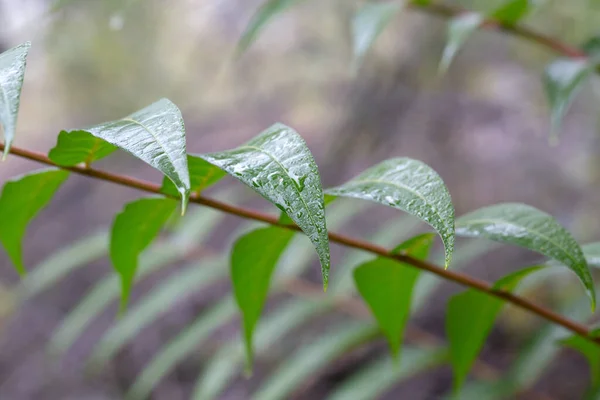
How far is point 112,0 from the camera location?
887 mm

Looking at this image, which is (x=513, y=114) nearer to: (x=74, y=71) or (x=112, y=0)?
(x=112, y=0)

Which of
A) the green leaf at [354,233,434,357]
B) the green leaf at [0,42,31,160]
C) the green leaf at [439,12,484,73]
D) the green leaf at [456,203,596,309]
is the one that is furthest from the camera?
the green leaf at [439,12,484,73]

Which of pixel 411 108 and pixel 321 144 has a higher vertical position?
pixel 411 108

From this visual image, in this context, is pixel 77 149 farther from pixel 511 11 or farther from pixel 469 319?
pixel 511 11

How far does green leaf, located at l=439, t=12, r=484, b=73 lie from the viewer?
0.57 meters

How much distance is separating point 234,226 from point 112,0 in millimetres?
866

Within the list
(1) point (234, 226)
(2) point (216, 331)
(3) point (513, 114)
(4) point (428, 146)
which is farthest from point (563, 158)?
(2) point (216, 331)

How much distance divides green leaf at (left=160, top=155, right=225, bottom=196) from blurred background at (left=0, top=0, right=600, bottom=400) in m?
0.50

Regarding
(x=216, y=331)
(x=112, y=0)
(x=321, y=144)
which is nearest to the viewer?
(x=112, y=0)

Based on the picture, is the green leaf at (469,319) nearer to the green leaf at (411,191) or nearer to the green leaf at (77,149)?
the green leaf at (411,191)

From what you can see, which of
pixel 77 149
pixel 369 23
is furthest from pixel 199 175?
pixel 369 23

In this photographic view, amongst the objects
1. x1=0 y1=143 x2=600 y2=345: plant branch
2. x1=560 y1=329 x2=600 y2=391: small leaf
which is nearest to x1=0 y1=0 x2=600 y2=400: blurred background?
x1=560 y1=329 x2=600 y2=391: small leaf

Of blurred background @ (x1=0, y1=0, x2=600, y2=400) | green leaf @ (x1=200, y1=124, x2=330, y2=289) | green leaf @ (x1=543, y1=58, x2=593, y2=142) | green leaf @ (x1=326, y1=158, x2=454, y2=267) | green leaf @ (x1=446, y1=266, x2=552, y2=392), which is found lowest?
blurred background @ (x1=0, y1=0, x2=600, y2=400)

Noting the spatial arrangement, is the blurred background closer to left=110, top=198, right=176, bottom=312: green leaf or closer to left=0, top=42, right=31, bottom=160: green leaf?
left=110, top=198, right=176, bottom=312: green leaf
